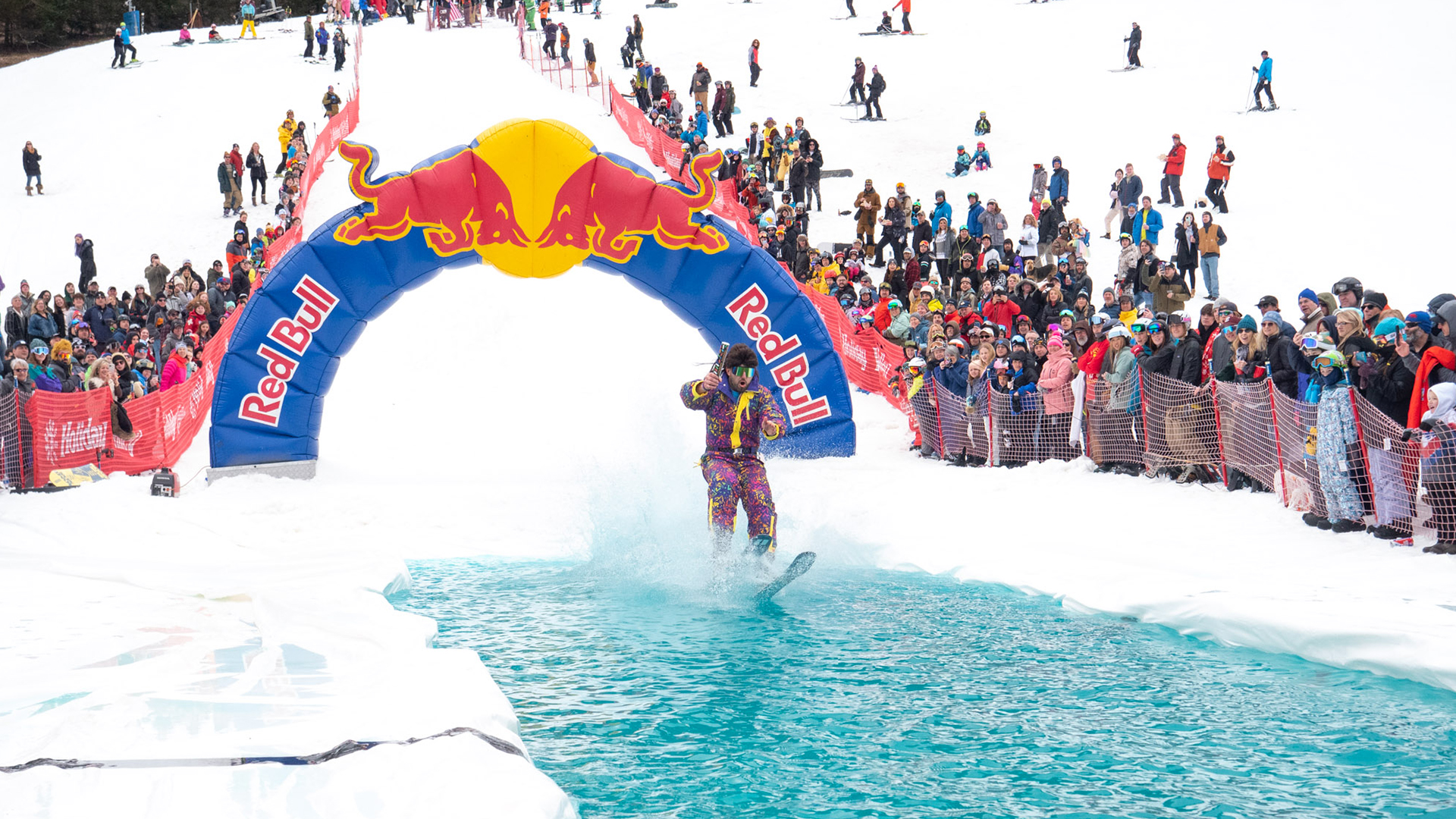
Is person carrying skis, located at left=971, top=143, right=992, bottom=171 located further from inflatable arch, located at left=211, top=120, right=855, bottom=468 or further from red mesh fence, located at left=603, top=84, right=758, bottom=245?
inflatable arch, located at left=211, top=120, right=855, bottom=468

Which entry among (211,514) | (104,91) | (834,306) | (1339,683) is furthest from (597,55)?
(1339,683)

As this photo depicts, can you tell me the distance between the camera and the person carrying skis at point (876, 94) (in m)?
27.9

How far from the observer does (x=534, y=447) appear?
14.4 m

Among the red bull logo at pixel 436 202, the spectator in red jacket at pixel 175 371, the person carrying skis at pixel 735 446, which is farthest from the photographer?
the spectator in red jacket at pixel 175 371

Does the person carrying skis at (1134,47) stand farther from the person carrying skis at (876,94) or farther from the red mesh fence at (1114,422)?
the red mesh fence at (1114,422)

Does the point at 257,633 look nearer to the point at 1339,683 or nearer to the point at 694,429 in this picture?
the point at 1339,683

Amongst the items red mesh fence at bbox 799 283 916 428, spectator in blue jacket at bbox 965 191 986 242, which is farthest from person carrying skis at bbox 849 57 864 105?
red mesh fence at bbox 799 283 916 428

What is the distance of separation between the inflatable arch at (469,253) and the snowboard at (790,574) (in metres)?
5.28

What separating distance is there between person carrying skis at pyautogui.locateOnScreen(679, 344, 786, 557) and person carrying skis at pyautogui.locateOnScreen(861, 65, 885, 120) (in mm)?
21107

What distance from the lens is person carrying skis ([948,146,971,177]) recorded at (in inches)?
941

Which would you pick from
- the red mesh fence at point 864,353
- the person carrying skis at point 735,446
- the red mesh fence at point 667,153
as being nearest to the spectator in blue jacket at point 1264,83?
the red mesh fence at point 667,153

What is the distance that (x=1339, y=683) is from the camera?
5.84 m

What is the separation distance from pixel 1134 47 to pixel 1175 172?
33.5ft

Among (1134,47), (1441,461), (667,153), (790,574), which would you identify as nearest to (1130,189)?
(667,153)
